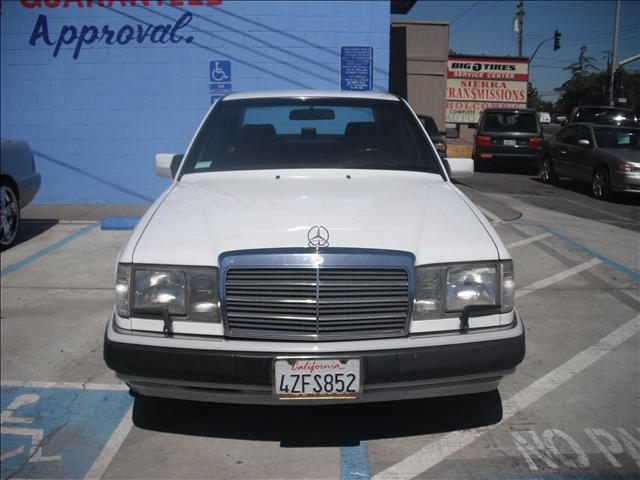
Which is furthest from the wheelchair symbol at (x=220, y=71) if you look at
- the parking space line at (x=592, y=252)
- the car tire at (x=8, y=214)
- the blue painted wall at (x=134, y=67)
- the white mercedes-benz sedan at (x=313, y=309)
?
the white mercedes-benz sedan at (x=313, y=309)

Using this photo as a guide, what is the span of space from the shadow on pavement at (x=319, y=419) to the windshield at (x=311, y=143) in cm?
147

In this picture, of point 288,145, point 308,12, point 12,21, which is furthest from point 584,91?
point 288,145

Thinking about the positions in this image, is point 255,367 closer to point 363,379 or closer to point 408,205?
point 363,379

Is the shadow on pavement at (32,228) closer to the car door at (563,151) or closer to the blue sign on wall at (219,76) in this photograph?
the blue sign on wall at (219,76)

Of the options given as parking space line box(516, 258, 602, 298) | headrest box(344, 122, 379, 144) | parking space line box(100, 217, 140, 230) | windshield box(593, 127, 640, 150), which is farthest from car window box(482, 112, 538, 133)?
headrest box(344, 122, 379, 144)

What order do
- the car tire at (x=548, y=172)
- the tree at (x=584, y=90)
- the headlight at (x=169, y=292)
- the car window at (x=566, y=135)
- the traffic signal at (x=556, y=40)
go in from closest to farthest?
1. the headlight at (x=169, y=292)
2. the car window at (x=566, y=135)
3. the car tire at (x=548, y=172)
4. the traffic signal at (x=556, y=40)
5. the tree at (x=584, y=90)

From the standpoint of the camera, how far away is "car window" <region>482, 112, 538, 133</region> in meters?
17.1

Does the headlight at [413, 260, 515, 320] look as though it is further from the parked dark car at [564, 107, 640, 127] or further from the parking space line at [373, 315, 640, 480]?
the parked dark car at [564, 107, 640, 127]

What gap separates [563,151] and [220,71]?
294 inches

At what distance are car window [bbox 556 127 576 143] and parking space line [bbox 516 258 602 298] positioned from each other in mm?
7456

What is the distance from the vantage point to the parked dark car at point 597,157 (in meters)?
11.5

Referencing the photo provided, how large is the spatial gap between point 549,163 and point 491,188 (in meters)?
2.05

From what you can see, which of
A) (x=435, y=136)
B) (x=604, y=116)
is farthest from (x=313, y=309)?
(x=604, y=116)

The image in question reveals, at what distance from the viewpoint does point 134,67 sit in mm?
10672
